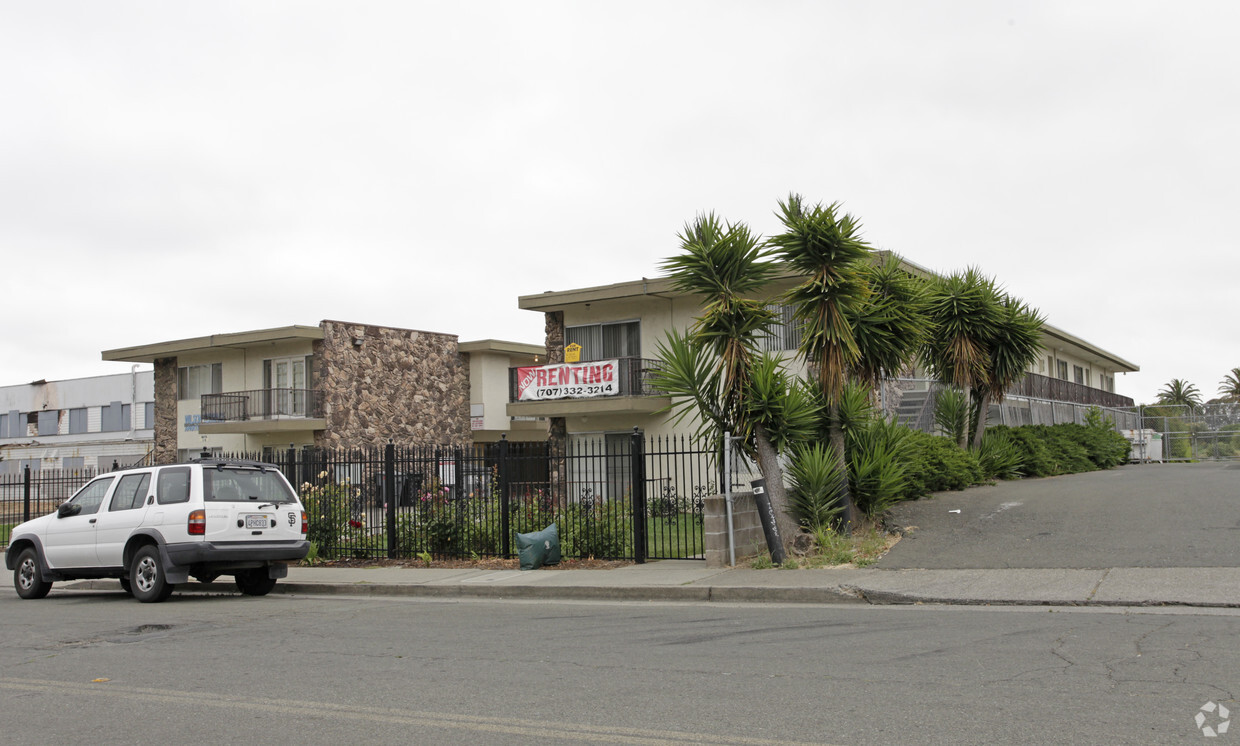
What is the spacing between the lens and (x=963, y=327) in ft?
76.3

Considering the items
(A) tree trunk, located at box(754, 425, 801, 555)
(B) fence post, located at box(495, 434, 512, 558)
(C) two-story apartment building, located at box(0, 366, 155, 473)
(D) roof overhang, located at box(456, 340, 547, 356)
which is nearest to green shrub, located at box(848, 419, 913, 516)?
(A) tree trunk, located at box(754, 425, 801, 555)

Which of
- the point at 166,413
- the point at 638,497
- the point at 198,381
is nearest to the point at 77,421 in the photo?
the point at 166,413

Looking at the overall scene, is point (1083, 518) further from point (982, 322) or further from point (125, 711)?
point (125, 711)

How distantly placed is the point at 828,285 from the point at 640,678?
26.2 ft

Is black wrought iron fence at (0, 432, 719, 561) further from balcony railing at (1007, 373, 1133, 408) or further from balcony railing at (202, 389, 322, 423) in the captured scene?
balcony railing at (202, 389, 322, 423)

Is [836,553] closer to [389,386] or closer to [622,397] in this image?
[622,397]

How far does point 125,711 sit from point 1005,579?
8.88m

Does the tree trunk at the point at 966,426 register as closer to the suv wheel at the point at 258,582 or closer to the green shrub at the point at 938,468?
the green shrub at the point at 938,468

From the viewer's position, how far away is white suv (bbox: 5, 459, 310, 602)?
1309cm

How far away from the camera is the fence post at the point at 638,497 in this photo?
14.5 m

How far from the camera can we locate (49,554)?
14453 millimetres

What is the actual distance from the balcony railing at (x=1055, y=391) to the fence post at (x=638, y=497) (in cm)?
1675

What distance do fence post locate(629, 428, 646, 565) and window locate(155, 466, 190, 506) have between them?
596 cm

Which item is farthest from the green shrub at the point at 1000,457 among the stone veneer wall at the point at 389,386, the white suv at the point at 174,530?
the stone veneer wall at the point at 389,386
